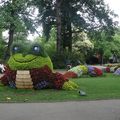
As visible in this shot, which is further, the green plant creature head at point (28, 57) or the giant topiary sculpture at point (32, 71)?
the green plant creature head at point (28, 57)

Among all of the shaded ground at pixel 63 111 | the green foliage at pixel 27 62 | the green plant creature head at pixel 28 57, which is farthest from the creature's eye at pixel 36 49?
the shaded ground at pixel 63 111

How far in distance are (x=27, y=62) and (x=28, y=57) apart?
331 millimetres

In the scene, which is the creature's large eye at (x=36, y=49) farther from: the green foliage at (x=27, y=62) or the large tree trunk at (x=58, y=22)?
the large tree trunk at (x=58, y=22)

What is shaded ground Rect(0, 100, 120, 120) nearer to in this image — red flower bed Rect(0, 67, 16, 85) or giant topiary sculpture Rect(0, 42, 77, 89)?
giant topiary sculpture Rect(0, 42, 77, 89)

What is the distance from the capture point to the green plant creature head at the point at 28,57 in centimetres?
1877

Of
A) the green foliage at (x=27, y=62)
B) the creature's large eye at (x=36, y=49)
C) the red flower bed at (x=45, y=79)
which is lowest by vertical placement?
the red flower bed at (x=45, y=79)

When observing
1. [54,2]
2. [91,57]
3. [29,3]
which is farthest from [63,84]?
[91,57]

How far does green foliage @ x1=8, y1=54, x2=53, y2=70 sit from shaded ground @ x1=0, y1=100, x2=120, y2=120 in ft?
15.9

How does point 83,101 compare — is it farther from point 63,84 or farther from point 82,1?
point 82,1

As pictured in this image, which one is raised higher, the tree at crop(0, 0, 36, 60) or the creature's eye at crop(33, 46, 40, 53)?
the tree at crop(0, 0, 36, 60)

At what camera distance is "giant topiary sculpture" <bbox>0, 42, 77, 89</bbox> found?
18453 mm

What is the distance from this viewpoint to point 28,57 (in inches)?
749

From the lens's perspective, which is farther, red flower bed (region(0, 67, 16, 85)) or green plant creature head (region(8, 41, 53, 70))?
red flower bed (region(0, 67, 16, 85))

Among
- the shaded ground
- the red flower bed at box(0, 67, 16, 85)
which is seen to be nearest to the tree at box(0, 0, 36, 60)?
the red flower bed at box(0, 67, 16, 85)
